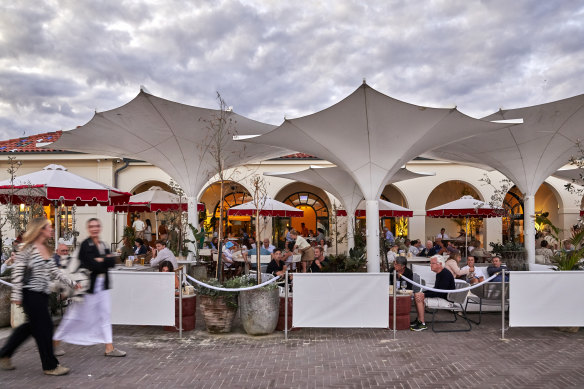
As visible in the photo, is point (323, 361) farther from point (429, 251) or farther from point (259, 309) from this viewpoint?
point (429, 251)

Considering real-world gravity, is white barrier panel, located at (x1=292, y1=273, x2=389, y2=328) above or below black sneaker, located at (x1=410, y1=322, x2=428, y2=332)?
above

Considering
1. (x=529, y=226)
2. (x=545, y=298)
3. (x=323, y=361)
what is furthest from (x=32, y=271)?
(x=529, y=226)

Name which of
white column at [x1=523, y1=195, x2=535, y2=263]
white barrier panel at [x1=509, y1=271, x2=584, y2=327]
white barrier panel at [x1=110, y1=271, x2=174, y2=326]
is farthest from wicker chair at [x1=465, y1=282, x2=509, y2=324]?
white column at [x1=523, y1=195, x2=535, y2=263]

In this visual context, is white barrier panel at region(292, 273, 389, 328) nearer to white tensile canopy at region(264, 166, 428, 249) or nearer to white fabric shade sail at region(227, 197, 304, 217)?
white fabric shade sail at region(227, 197, 304, 217)

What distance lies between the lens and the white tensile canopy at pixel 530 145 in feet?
33.1

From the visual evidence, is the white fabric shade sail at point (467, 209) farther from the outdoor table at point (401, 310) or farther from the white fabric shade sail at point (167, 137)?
the outdoor table at point (401, 310)

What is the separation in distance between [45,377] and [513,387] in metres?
5.23

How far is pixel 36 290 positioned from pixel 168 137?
7328 mm

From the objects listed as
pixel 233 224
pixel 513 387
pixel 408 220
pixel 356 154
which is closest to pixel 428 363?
pixel 513 387

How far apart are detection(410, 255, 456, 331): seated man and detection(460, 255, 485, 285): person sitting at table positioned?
1.64 meters

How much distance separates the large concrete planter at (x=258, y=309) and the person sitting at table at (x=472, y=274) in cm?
452

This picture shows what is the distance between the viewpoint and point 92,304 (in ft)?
18.5

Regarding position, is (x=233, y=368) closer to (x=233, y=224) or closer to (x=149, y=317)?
(x=149, y=317)

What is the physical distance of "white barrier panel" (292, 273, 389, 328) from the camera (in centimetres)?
669
